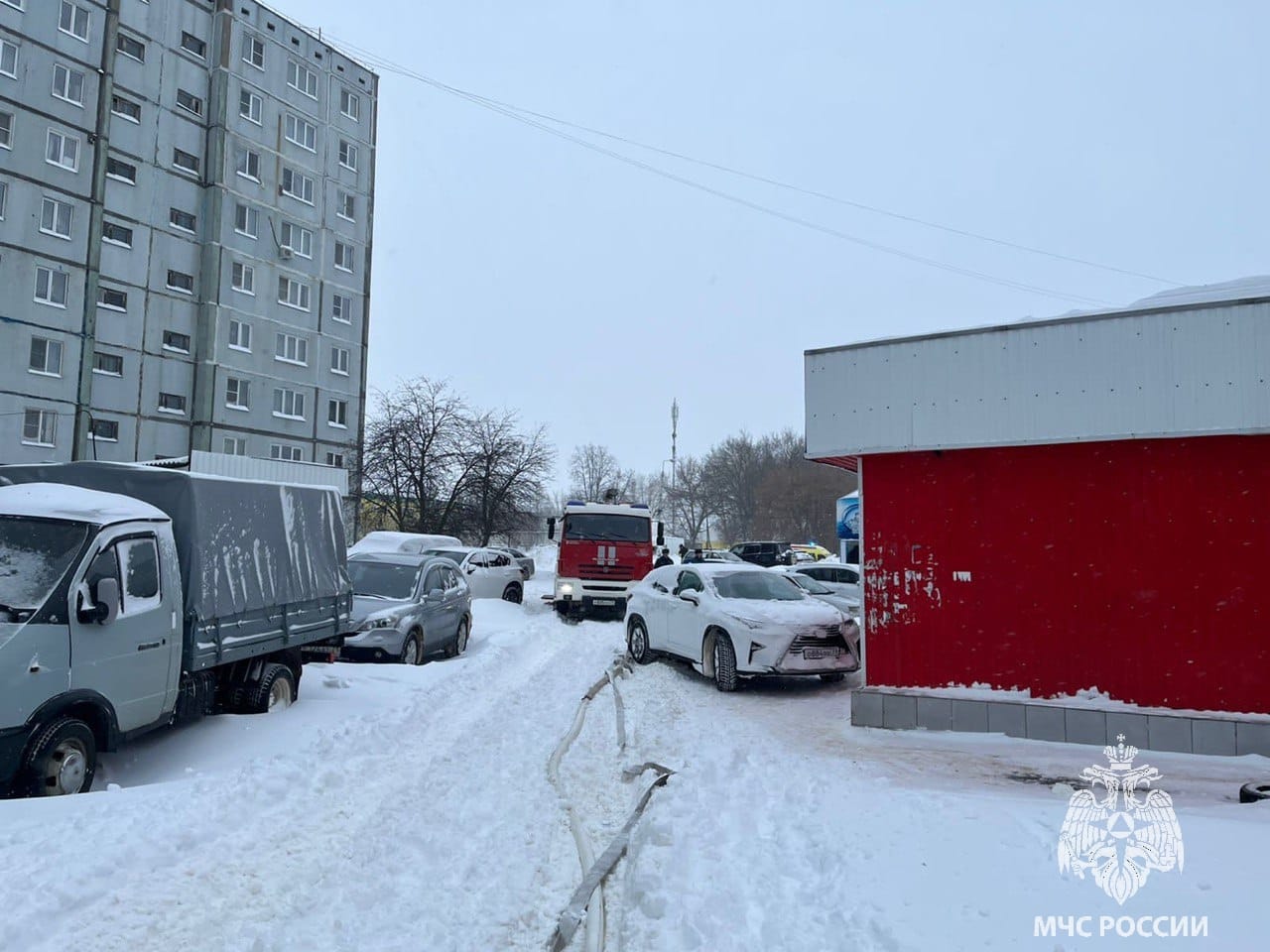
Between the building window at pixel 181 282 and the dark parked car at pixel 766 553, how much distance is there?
1132 inches

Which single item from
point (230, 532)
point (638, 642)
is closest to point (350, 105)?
point (638, 642)

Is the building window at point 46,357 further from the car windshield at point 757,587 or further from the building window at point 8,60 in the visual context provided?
the car windshield at point 757,587

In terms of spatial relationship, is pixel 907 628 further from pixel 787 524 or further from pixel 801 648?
pixel 787 524

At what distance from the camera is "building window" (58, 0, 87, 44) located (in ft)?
116

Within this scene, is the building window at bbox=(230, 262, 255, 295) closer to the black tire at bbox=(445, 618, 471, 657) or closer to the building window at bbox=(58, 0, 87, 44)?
the building window at bbox=(58, 0, 87, 44)

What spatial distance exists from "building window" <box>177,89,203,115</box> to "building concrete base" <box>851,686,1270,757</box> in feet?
139

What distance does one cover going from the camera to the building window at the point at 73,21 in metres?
35.3

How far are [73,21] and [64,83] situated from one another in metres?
2.75

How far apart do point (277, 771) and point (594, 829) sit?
2.63 m

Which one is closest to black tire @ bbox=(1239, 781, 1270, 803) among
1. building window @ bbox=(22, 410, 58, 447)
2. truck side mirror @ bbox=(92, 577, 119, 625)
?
truck side mirror @ bbox=(92, 577, 119, 625)

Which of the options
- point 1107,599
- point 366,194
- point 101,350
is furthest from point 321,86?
point 1107,599

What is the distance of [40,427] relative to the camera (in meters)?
33.6

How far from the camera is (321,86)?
4669 centimetres

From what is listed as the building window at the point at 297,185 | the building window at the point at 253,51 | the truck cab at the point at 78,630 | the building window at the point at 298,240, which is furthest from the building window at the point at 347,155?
the truck cab at the point at 78,630
